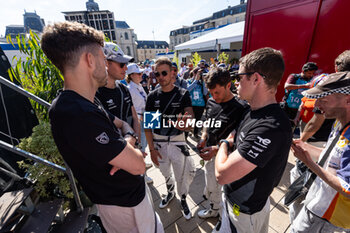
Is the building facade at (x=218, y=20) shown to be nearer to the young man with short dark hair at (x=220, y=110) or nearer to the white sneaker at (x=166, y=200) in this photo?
the young man with short dark hair at (x=220, y=110)

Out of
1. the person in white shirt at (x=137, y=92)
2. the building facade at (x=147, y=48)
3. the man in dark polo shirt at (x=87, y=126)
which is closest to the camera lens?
the man in dark polo shirt at (x=87, y=126)

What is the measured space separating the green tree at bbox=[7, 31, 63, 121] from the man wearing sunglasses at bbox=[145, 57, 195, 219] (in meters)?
1.93

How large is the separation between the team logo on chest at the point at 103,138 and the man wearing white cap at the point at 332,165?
65.4 inches

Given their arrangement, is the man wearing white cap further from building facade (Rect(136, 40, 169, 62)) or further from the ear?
building facade (Rect(136, 40, 169, 62))

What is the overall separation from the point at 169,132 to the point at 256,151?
5.36 feet

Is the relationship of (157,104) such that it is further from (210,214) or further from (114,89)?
(210,214)

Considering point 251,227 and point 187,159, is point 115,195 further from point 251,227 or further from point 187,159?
point 187,159

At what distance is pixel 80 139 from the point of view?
0.98m

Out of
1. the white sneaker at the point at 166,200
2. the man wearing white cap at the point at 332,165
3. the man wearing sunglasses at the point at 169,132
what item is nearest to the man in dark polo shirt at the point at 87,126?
the man wearing sunglasses at the point at 169,132

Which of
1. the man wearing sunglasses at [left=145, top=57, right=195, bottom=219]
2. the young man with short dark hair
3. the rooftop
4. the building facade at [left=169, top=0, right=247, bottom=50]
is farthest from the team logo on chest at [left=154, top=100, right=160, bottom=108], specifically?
the rooftop

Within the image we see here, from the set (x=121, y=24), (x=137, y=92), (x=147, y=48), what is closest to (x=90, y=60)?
(x=137, y=92)

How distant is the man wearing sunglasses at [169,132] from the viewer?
8.21 ft

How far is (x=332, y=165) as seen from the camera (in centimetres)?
133

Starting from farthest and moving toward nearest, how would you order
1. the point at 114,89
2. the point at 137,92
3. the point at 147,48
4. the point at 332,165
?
the point at 147,48, the point at 137,92, the point at 114,89, the point at 332,165
